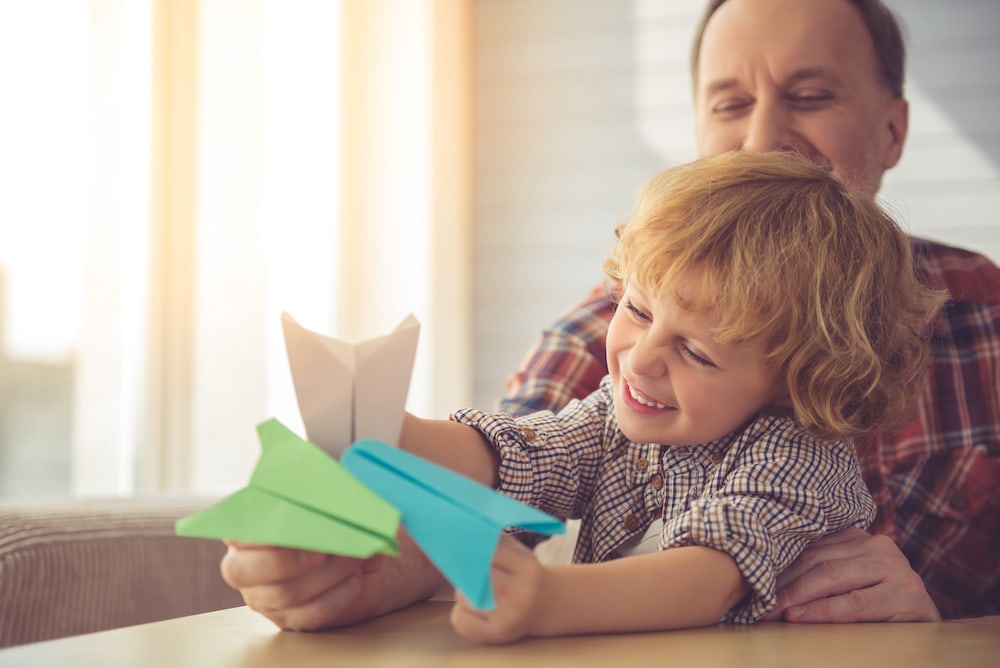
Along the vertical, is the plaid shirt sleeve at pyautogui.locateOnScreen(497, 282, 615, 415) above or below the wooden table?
above

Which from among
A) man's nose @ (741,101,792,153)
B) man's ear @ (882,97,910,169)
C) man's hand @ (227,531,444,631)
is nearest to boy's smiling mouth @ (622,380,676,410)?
man's hand @ (227,531,444,631)

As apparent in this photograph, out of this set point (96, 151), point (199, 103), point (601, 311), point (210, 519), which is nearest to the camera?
point (210, 519)

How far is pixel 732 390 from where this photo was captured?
865mm

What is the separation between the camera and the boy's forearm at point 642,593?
0.66 m

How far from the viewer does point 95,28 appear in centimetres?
238

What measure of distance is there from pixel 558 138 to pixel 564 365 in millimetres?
2146

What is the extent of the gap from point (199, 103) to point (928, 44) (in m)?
2.16

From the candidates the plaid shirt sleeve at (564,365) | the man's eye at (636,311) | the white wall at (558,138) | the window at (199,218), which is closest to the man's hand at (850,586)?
the man's eye at (636,311)

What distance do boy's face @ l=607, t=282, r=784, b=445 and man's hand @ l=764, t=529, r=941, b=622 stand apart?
0.13 m

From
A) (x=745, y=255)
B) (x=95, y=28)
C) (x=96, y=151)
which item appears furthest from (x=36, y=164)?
(x=745, y=255)

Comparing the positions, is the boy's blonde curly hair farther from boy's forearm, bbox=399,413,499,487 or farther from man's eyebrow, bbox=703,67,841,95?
man's eyebrow, bbox=703,67,841,95

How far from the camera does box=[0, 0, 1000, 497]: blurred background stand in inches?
89.5

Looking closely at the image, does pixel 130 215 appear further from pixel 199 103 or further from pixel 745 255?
pixel 745 255

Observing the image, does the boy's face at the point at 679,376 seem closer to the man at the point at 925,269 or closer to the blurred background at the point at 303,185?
the man at the point at 925,269
